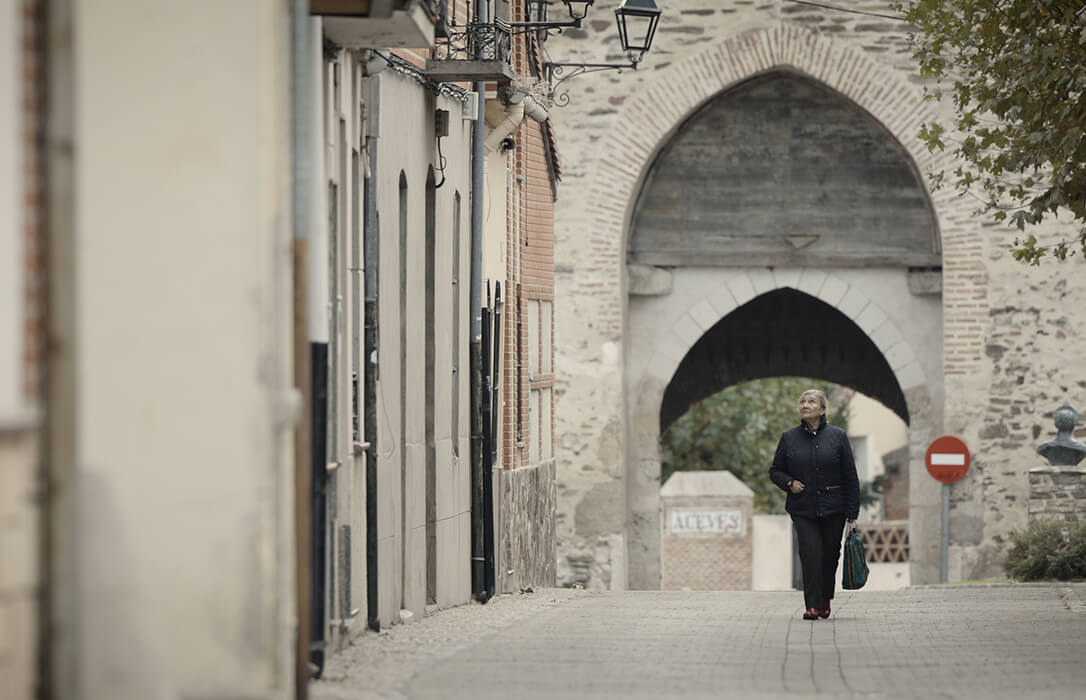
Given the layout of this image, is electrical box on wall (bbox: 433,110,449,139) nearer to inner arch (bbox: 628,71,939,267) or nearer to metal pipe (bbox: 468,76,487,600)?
metal pipe (bbox: 468,76,487,600)

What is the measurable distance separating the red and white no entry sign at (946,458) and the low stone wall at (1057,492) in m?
2.50

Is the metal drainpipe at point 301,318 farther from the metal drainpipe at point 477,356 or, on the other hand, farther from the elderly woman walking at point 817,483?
the metal drainpipe at point 477,356

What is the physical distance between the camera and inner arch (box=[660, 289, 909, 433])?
24938mm

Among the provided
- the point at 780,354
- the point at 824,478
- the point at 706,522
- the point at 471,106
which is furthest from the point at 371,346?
the point at 706,522

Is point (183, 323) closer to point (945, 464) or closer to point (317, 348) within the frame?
point (317, 348)

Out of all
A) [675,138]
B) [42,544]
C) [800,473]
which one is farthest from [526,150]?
[42,544]

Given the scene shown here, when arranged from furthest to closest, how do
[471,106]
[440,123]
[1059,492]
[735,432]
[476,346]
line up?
1. [735,432]
2. [1059,492]
3. [476,346]
4. [471,106]
5. [440,123]

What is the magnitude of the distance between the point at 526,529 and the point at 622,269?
6.08 meters

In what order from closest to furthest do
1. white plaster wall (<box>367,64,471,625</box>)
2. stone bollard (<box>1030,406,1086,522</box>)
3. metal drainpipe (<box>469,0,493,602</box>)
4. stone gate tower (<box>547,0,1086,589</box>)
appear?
white plaster wall (<box>367,64,471,625</box>), metal drainpipe (<box>469,0,493,602</box>), stone bollard (<box>1030,406,1086,522</box>), stone gate tower (<box>547,0,1086,589</box>)

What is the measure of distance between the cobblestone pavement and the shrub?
8.54 ft

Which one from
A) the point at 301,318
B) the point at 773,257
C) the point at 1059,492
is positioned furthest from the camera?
the point at 773,257

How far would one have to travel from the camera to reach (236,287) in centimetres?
525

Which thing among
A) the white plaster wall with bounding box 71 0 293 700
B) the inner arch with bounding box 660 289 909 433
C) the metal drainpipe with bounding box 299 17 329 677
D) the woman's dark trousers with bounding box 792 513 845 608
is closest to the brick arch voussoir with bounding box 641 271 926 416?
the inner arch with bounding box 660 289 909 433

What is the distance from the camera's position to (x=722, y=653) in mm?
8555
